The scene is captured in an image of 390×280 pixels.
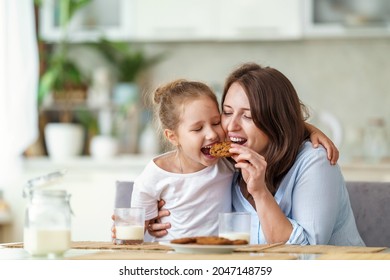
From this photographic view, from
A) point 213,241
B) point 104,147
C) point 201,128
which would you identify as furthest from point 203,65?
point 213,241

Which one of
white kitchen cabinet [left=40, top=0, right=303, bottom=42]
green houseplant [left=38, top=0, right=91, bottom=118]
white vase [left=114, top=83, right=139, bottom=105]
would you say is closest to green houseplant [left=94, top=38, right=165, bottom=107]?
white vase [left=114, top=83, right=139, bottom=105]

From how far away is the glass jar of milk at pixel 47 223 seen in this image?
168cm

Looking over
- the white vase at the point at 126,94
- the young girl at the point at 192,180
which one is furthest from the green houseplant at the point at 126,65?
the young girl at the point at 192,180

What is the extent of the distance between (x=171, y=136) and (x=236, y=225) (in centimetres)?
70

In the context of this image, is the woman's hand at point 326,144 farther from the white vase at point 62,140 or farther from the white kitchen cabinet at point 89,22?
the white kitchen cabinet at point 89,22

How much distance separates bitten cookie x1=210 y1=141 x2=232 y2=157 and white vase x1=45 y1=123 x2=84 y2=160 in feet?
10.8

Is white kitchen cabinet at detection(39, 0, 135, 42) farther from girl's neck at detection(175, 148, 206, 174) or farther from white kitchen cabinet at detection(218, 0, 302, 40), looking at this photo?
girl's neck at detection(175, 148, 206, 174)

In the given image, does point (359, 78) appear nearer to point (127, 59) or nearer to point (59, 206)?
point (127, 59)

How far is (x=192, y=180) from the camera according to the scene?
8.09ft

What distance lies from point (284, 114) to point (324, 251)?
2.07 ft

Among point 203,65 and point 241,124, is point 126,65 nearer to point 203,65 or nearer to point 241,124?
point 203,65

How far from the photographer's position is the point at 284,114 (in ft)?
7.83

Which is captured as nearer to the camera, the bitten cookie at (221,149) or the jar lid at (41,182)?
the jar lid at (41,182)

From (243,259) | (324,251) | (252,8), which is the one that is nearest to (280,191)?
(324,251)
